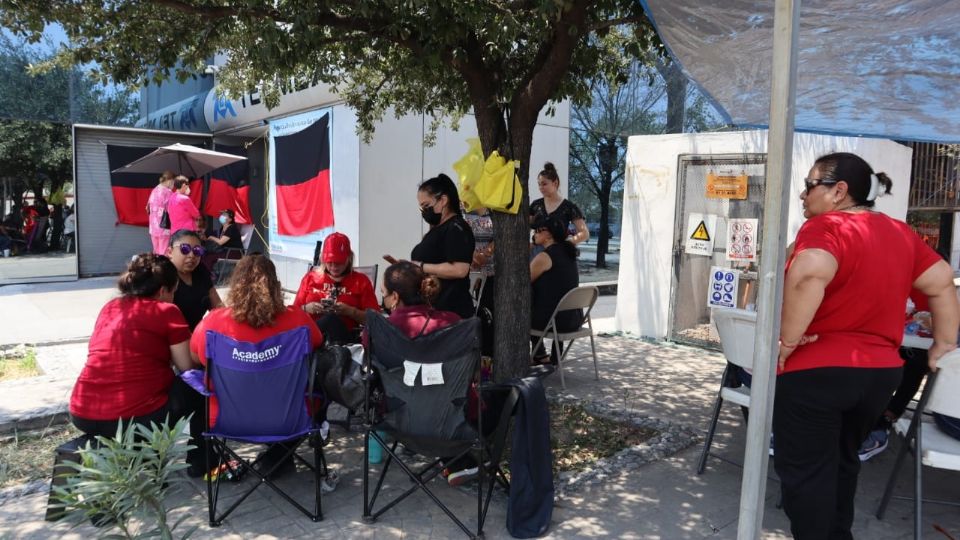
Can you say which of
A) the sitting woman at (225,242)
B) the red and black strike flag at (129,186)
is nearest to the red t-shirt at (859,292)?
the sitting woman at (225,242)

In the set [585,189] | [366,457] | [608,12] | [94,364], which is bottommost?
[366,457]

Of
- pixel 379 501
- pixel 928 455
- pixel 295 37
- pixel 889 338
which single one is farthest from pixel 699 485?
pixel 295 37

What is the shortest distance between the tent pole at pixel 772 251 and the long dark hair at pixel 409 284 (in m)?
1.69

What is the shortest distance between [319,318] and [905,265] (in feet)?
10.3

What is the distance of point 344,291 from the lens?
429cm

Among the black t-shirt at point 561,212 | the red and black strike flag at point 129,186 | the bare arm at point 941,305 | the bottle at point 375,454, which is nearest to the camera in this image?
the bare arm at point 941,305

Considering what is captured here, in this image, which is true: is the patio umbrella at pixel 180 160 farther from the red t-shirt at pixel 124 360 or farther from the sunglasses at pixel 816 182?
the sunglasses at pixel 816 182

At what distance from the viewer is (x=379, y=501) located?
329cm

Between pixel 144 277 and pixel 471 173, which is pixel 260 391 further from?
pixel 471 173

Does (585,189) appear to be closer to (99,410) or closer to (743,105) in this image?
(743,105)

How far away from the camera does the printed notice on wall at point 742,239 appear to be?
6270mm

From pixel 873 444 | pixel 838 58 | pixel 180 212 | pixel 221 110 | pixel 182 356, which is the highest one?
pixel 221 110

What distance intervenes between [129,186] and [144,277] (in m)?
9.98

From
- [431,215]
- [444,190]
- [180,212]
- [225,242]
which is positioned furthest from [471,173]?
[225,242]
